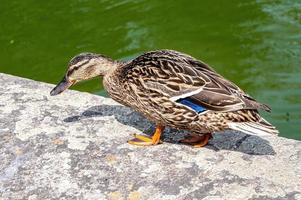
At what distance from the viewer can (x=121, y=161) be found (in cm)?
431

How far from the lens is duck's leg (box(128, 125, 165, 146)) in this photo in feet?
14.7

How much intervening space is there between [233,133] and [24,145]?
61.1 inches

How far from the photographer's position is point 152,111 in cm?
444

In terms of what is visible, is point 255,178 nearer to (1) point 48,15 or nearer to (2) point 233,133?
(2) point 233,133

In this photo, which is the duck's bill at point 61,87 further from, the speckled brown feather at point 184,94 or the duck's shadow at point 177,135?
the speckled brown feather at point 184,94

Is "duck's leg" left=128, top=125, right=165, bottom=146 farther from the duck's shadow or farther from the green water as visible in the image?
the green water

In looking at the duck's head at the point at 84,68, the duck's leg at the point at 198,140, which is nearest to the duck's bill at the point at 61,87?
the duck's head at the point at 84,68

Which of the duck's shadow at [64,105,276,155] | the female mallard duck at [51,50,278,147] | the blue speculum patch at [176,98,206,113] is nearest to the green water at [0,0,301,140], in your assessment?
the duck's shadow at [64,105,276,155]

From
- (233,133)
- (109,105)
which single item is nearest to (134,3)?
(109,105)

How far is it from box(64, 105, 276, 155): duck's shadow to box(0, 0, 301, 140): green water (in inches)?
95.8

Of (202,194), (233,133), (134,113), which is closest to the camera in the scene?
(202,194)

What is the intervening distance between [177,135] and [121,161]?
0.60 metres

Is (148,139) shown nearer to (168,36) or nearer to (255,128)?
(255,128)

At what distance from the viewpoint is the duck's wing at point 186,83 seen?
4234 mm
